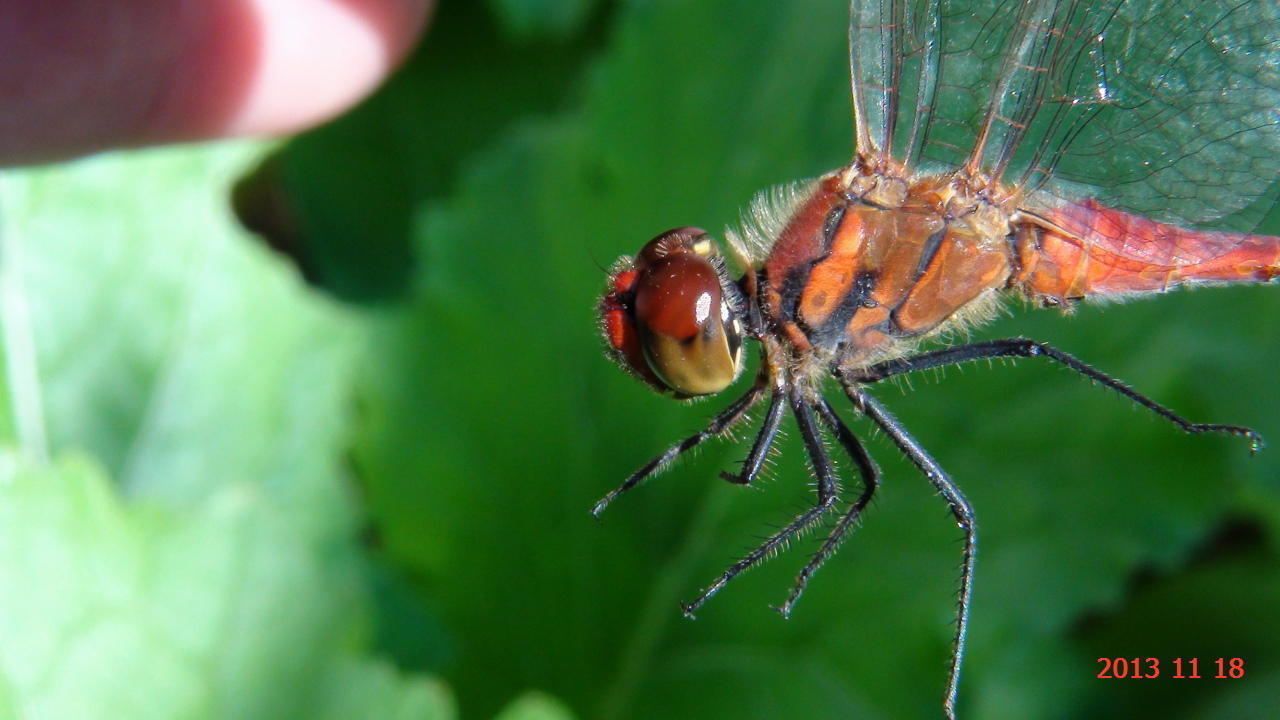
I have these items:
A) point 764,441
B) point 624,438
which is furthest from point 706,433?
point 624,438

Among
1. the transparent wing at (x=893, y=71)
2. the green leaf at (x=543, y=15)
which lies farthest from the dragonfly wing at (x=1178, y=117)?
the green leaf at (x=543, y=15)

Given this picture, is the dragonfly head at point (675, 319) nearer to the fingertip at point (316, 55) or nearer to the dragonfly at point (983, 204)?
the dragonfly at point (983, 204)

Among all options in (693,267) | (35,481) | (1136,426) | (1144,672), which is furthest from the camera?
(1144,672)

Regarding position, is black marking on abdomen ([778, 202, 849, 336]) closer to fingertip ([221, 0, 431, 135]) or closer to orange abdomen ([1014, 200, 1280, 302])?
orange abdomen ([1014, 200, 1280, 302])

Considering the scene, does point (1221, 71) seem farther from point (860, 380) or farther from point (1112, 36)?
point (860, 380)

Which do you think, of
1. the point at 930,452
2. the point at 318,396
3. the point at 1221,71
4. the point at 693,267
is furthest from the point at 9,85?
the point at 1221,71

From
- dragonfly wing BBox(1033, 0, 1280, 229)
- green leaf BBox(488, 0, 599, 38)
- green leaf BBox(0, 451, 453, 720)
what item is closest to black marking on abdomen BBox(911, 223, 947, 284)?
dragonfly wing BBox(1033, 0, 1280, 229)
